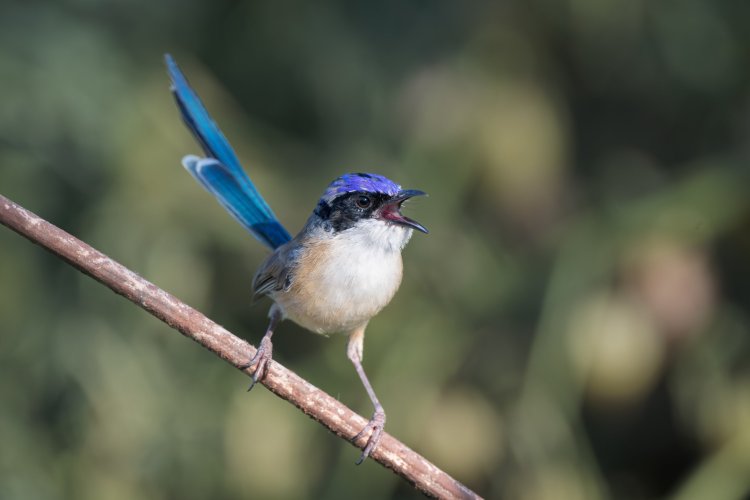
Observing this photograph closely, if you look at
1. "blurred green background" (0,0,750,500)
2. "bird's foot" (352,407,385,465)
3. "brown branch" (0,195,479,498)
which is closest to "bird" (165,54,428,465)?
"bird's foot" (352,407,385,465)

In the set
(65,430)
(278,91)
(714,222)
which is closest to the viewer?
(65,430)

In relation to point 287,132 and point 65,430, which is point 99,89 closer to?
point 287,132

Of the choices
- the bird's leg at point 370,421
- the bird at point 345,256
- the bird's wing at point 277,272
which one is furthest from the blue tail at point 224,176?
the bird's leg at point 370,421

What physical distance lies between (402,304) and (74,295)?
1441mm


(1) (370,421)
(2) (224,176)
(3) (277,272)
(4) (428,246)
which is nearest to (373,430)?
(1) (370,421)

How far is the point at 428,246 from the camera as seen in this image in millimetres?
4867

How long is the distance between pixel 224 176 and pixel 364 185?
0.72m

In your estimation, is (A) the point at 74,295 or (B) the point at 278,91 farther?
(B) the point at 278,91

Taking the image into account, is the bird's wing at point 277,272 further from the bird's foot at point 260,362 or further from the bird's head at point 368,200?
the bird's foot at point 260,362

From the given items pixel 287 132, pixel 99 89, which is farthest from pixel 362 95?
pixel 99 89

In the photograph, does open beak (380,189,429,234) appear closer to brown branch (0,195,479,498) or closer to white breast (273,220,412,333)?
white breast (273,220,412,333)

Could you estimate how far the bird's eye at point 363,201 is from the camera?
3256mm

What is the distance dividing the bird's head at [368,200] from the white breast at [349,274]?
0.02 metres

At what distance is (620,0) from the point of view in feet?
17.2
